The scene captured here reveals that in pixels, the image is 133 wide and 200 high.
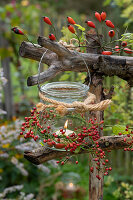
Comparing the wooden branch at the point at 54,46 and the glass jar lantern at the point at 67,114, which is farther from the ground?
the wooden branch at the point at 54,46

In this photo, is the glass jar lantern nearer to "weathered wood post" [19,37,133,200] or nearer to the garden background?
"weathered wood post" [19,37,133,200]

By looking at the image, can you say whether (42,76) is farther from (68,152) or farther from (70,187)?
(70,187)

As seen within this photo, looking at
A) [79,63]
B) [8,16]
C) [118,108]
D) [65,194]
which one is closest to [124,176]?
[65,194]

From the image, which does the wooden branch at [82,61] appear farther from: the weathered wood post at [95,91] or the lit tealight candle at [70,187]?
the lit tealight candle at [70,187]

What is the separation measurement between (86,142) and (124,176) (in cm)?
233

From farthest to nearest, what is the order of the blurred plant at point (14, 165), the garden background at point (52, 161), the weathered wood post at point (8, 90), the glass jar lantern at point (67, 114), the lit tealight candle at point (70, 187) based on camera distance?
the weathered wood post at point (8, 90) < the lit tealight candle at point (70, 187) < the blurred plant at point (14, 165) < the garden background at point (52, 161) < the glass jar lantern at point (67, 114)

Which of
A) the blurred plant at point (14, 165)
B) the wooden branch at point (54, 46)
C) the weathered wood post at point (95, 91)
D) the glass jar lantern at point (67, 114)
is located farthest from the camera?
the blurred plant at point (14, 165)

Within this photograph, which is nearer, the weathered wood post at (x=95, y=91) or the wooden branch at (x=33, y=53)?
the wooden branch at (x=33, y=53)

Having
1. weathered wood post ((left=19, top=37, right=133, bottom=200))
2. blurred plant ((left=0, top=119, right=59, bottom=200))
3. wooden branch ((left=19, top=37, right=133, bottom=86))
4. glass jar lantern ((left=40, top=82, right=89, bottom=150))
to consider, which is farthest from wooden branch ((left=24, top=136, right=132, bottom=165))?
blurred plant ((left=0, top=119, right=59, bottom=200))

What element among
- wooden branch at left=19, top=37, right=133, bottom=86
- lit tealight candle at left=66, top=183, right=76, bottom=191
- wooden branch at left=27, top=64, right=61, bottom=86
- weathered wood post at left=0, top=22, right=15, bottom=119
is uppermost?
wooden branch at left=19, top=37, right=133, bottom=86

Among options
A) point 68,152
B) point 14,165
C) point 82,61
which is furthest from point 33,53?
point 14,165

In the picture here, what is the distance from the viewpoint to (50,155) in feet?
4.74

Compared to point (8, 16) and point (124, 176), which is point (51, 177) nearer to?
point (124, 176)

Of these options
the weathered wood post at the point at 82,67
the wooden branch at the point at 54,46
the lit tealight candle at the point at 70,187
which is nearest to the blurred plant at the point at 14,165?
the lit tealight candle at the point at 70,187
